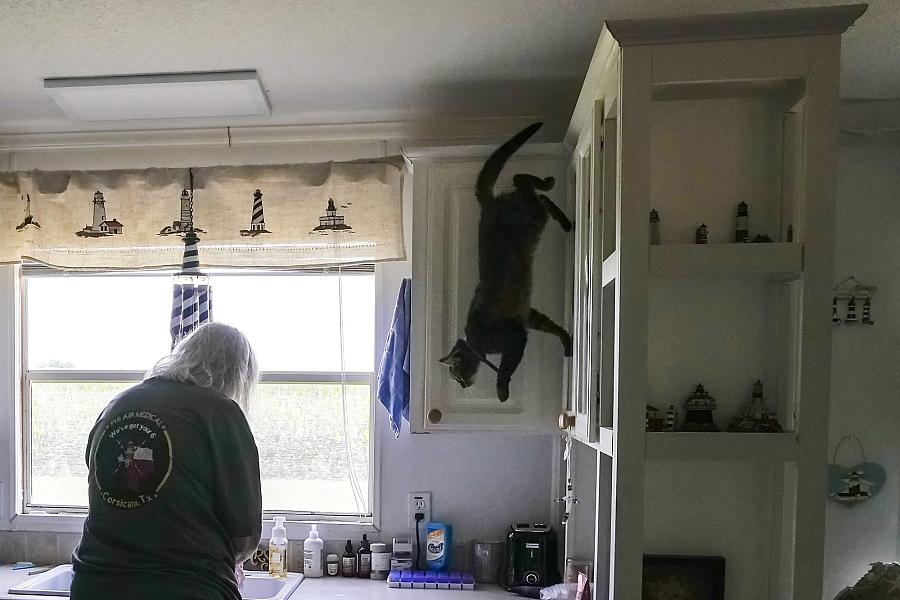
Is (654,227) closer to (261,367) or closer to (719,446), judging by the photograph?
(719,446)

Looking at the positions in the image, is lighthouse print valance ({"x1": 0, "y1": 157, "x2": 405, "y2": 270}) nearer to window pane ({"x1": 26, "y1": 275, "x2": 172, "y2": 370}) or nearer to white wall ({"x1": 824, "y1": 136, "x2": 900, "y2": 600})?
window pane ({"x1": 26, "y1": 275, "x2": 172, "y2": 370})

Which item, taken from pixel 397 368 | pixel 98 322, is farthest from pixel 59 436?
pixel 397 368

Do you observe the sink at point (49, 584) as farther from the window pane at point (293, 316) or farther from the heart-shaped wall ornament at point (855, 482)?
the heart-shaped wall ornament at point (855, 482)

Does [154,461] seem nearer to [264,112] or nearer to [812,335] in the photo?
[264,112]

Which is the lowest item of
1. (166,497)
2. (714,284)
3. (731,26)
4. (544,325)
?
(166,497)

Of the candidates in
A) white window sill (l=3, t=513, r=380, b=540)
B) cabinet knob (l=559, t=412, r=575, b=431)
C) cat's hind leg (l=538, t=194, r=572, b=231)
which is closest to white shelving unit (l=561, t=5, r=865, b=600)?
cabinet knob (l=559, t=412, r=575, b=431)

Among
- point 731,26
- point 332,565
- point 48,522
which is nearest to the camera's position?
point 731,26

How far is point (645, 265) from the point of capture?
138cm

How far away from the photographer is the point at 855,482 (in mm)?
2227

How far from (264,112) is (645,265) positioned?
62.1 inches

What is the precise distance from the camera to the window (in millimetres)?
2643

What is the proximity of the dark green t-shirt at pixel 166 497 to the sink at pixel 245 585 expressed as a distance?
1.63 feet

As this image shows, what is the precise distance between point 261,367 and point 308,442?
0.34 meters

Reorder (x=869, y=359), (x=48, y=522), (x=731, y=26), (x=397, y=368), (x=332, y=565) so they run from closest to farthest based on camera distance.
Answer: (x=731, y=26), (x=869, y=359), (x=397, y=368), (x=332, y=565), (x=48, y=522)
